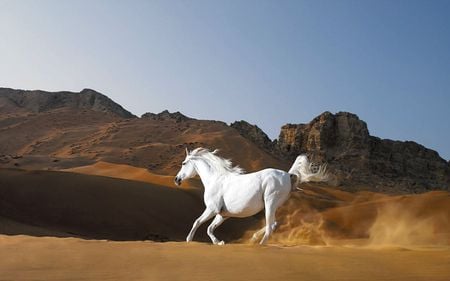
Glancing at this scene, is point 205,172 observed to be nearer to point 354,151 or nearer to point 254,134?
point 254,134

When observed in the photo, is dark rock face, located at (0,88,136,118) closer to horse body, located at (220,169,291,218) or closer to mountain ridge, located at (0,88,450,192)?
mountain ridge, located at (0,88,450,192)

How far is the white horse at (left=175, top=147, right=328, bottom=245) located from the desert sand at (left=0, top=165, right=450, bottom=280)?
3.71 feet

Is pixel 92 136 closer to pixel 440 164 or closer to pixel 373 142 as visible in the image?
pixel 373 142

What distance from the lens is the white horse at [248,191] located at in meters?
11.0

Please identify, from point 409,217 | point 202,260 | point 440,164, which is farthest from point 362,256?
point 440,164

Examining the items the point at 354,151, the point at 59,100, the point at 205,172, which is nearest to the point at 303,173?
the point at 205,172

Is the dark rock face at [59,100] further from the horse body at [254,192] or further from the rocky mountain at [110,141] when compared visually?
the horse body at [254,192]

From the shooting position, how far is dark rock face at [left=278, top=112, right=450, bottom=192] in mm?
59531

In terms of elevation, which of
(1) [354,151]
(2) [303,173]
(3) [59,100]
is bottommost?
(2) [303,173]

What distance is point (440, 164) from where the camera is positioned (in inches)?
2731

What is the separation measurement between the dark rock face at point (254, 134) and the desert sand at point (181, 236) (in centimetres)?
3026

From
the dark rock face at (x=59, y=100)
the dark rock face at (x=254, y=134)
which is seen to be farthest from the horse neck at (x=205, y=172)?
the dark rock face at (x=59, y=100)

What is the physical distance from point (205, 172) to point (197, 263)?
5.15 meters

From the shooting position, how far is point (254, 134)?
63.5 meters
